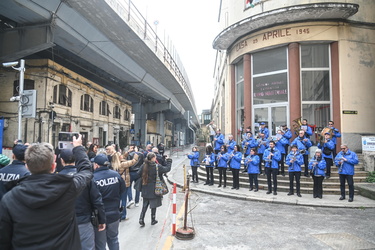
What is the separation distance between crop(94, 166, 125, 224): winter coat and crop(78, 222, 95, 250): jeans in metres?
0.51

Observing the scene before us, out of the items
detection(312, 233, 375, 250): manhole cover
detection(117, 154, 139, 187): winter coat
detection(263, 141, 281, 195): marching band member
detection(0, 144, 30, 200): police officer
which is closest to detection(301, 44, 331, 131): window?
detection(263, 141, 281, 195): marching band member

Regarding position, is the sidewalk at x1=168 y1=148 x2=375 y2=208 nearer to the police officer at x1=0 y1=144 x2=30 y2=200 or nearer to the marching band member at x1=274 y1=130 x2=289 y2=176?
the marching band member at x1=274 y1=130 x2=289 y2=176

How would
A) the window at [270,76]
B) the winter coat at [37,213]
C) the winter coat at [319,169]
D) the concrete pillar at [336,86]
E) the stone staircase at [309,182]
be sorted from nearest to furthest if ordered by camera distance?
the winter coat at [37,213], the winter coat at [319,169], the stone staircase at [309,182], the concrete pillar at [336,86], the window at [270,76]

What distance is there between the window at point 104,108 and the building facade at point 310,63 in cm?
1763

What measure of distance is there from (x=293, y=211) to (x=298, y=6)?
9.34m

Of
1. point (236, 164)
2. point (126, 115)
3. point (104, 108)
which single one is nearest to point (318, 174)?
point (236, 164)

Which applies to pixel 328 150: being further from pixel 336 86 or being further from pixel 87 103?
pixel 87 103

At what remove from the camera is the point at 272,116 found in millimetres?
13320

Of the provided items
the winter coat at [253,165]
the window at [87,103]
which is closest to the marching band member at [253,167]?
the winter coat at [253,165]

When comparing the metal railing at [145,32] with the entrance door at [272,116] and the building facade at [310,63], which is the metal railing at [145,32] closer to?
the building facade at [310,63]

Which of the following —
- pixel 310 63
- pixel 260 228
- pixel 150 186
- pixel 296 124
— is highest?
pixel 310 63

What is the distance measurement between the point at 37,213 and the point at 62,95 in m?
21.0

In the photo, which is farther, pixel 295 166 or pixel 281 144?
pixel 281 144

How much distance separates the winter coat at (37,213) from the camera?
6.17 feet
